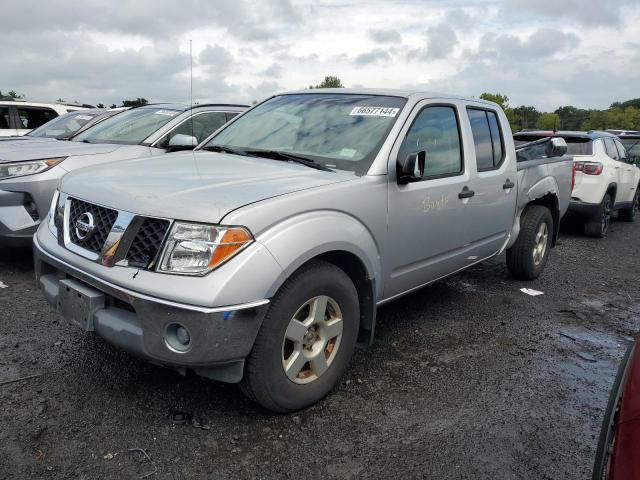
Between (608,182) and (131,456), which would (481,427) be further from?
(608,182)

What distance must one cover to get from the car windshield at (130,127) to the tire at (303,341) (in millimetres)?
3917

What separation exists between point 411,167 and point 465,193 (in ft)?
3.11

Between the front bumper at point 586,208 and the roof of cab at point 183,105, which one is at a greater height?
the roof of cab at point 183,105

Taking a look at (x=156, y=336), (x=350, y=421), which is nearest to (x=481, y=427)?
(x=350, y=421)

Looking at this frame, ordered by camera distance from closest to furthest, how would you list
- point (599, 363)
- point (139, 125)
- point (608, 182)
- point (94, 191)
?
1. point (94, 191)
2. point (599, 363)
3. point (139, 125)
4. point (608, 182)

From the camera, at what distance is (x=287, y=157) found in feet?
11.2

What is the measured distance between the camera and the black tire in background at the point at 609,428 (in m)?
1.54

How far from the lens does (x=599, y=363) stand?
12.3 ft

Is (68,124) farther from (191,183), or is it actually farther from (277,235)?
(277,235)

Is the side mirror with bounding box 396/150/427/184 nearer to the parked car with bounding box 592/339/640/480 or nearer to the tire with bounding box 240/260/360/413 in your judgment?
the tire with bounding box 240/260/360/413

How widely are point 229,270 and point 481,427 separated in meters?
1.57

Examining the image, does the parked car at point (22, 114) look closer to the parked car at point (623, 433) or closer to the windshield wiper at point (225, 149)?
the windshield wiper at point (225, 149)

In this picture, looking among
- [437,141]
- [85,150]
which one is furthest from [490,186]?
[85,150]

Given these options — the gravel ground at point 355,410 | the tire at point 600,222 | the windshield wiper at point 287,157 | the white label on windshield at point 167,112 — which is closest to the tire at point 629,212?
the tire at point 600,222
